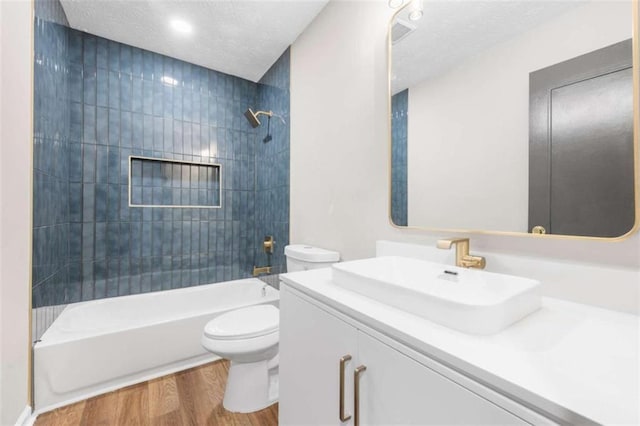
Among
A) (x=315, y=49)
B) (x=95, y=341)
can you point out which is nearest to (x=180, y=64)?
(x=315, y=49)

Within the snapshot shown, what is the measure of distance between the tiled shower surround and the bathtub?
17 cm

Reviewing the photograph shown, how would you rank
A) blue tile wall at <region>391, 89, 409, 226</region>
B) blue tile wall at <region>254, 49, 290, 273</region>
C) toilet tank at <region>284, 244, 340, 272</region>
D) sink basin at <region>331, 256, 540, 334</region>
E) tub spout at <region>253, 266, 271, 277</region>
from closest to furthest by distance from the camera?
sink basin at <region>331, 256, 540, 334</region>
blue tile wall at <region>391, 89, 409, 226</region>
toilet tank at <region>284, 244, 340, 272</region>
blue tile wall at <region>254, 49, 290, 273</region>
tub spout at <region>253, 266, 271, 277</region>

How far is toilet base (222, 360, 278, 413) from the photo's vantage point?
58.8 inches

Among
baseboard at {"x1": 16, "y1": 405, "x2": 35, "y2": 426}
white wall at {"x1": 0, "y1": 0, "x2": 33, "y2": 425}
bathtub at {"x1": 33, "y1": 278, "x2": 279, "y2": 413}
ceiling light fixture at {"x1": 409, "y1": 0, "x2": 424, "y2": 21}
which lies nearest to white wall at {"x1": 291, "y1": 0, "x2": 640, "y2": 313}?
ceiling light fixture at {"x1": 409, "y1": 0, "x2": 424, "y2": 21}

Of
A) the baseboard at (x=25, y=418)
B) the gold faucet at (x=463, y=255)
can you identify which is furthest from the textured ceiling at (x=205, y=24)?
the baseboard at (x=25, y=418)

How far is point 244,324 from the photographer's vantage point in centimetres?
159

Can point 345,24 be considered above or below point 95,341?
above

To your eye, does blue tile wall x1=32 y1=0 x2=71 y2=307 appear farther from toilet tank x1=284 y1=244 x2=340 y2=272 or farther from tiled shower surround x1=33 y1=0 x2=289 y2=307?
toilet tank x1=284 y1=244 x2=340 y2=272

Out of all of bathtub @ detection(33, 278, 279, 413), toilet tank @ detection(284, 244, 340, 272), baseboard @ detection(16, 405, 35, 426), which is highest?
toilet tank @ detection(284, 244, 340, 272)

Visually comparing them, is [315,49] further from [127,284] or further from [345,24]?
[127,284]

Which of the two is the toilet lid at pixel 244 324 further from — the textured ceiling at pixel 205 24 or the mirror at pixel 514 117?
the textured ceiling at pixel 205 24

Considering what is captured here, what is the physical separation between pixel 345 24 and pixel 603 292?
1.70m

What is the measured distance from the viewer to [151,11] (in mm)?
1885

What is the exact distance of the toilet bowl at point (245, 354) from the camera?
143 cm
